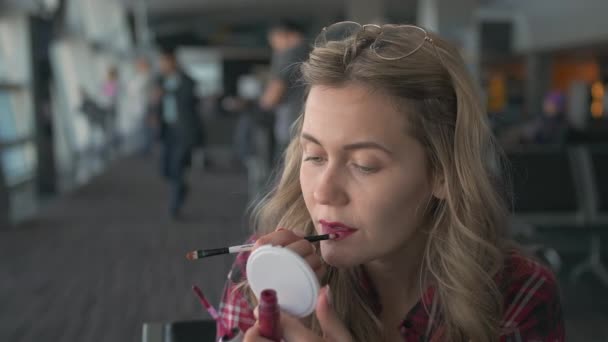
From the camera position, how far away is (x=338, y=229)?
3.38ft

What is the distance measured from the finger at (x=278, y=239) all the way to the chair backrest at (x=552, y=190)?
346cm

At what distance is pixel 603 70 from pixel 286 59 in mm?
→ 13489

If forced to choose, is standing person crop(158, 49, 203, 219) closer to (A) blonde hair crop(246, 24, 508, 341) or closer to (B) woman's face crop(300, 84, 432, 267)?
(A) blonde hair crop(246, 24, 508, 341)

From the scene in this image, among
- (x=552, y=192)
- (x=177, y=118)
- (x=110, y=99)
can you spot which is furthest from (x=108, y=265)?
(x=110, y=99)

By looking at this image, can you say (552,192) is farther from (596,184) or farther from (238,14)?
(238,14)

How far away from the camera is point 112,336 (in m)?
3.19

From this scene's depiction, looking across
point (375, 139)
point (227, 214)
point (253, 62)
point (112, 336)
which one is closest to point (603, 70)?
point (227, 214)

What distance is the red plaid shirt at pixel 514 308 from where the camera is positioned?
1.09 meters

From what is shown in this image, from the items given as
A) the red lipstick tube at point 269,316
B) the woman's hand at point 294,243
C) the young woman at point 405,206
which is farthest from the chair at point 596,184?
the red lipstick tube at point 269,316

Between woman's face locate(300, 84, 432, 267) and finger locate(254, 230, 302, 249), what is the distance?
0.31 feet

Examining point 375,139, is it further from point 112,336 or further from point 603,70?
point 603,70

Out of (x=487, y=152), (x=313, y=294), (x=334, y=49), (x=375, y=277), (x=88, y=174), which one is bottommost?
(x=88, y=174)

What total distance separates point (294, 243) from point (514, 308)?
46cm

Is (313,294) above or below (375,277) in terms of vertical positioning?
above
